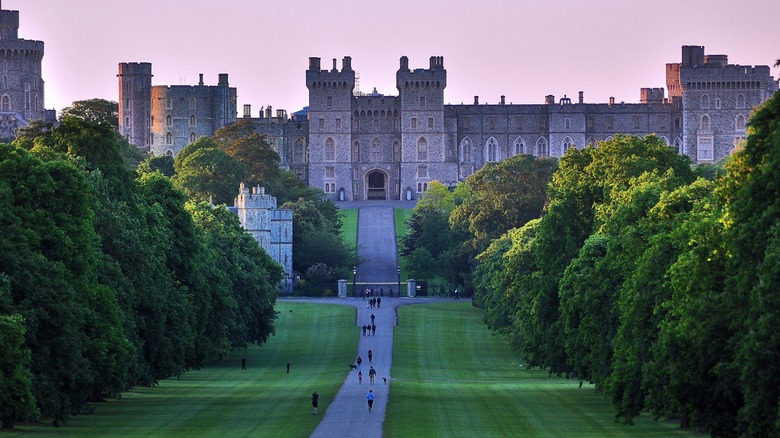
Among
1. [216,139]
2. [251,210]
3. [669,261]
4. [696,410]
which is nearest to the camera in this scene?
[696,410]

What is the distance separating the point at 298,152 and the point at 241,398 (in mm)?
105499

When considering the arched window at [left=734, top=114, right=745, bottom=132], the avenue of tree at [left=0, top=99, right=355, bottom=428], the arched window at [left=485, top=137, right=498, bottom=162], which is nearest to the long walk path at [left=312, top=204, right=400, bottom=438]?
the avenue of tree at [left=0, top=99, right=355, bottom=428]

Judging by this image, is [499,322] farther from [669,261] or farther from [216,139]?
[216,139]

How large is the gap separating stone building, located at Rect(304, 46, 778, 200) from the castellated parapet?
4479 centimetres

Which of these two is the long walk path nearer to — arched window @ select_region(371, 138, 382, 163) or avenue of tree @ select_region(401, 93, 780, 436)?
avenue of tree @ select_region(401, 93, 780, 436)

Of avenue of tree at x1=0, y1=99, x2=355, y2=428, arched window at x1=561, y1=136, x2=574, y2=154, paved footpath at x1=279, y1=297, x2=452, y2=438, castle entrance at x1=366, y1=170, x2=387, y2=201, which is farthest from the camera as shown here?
arched window at x1=561, y1=136, x2=574, y2=154

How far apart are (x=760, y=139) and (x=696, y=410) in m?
4.96

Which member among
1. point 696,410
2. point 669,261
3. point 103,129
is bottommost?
point 696,410

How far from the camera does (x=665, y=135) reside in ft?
495

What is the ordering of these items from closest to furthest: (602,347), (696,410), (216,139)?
1. (696,410)
2. (602,347)
3. (216,139)

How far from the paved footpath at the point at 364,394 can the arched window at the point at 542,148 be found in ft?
216

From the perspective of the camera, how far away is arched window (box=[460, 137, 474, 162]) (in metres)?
150

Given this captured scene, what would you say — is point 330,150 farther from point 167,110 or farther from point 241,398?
point 241,398

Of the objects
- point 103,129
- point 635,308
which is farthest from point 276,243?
point 635,308
